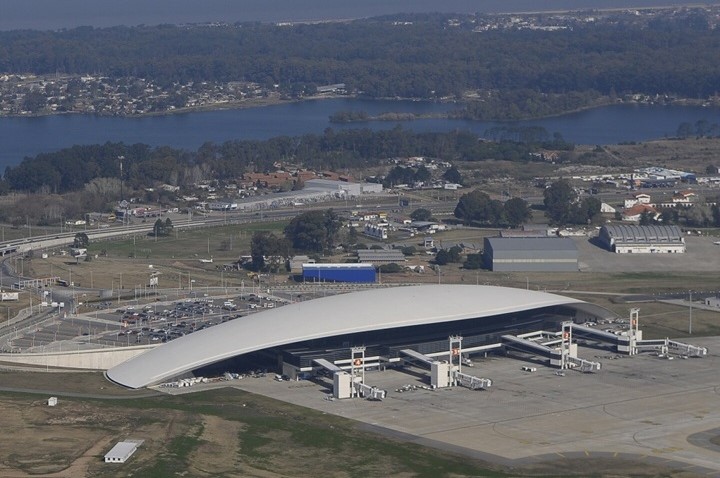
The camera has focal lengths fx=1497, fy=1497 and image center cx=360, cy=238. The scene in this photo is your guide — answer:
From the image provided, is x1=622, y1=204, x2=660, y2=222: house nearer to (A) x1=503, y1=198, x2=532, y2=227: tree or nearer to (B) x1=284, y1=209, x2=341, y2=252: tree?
(A) x1=503, y1=198, x2=532, y2=227: tree

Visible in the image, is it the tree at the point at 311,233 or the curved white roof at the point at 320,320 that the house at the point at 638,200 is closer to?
the tree at the point at 311,233

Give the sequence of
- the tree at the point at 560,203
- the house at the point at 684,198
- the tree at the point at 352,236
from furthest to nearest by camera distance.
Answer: the house at the point at 684,198 → the tree at the point at 560,203 → the tree at the point at 352,236

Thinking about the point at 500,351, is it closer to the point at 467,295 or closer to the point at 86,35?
the point at 467,295

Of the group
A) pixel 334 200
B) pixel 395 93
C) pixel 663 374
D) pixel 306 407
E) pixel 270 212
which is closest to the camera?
pixel 306 407

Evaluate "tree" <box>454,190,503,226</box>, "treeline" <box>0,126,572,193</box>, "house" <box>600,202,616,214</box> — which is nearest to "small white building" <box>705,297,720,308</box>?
"tree" <box>454,190,503,226</box>

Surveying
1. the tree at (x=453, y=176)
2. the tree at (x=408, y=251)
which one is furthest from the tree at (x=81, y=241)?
the tree at (x=453, y=176)

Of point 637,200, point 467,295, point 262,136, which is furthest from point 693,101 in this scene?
point 467,295

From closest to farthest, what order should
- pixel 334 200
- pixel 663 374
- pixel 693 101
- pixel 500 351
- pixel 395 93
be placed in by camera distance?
pixel 663 374, pixel 500 351, pixel 334 200, pixel 693 101, pixel 395 93

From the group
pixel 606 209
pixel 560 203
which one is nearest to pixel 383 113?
pixel 606 209
